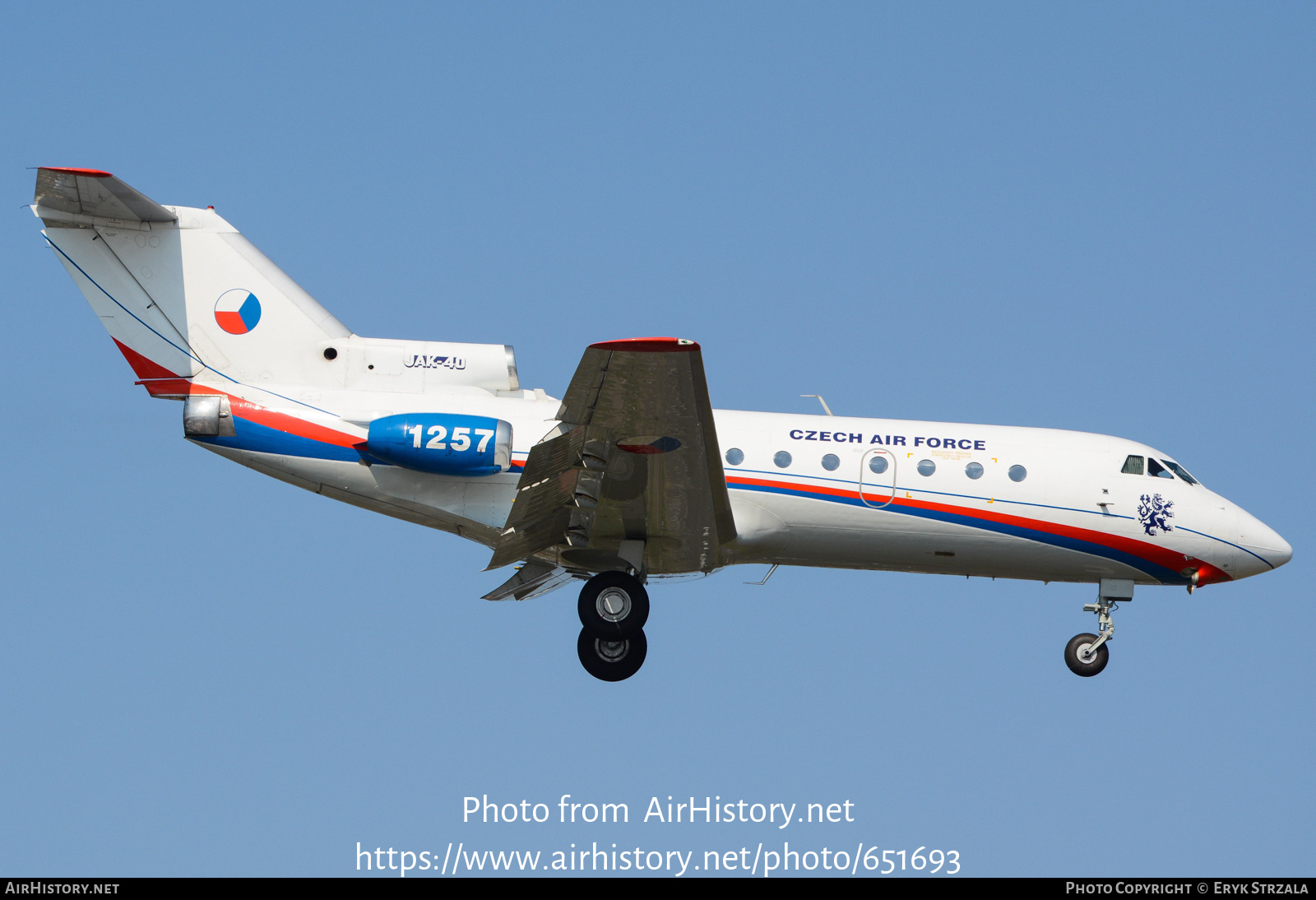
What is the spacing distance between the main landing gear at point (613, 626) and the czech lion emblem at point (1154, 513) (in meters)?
7.53

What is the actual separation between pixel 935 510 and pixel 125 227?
1229 centimetres

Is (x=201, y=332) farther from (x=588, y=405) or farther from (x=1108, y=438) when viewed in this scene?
(x=1108, y=438)

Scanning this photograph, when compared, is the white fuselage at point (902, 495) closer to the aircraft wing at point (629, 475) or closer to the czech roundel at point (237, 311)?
the aircraft wing at point (629, 475)

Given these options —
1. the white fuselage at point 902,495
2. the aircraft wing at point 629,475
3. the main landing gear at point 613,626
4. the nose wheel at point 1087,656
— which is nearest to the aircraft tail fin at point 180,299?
the white fuselage at point 902,495

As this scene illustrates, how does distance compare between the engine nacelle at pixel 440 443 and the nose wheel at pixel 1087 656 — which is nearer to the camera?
the engine nacelle at pixel 440 443

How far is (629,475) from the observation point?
1702 cm

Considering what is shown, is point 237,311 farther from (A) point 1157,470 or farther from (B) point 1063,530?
(A) point 1157,470

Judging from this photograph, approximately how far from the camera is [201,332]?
19703mm

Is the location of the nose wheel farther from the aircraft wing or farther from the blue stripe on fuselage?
the aircraft wing

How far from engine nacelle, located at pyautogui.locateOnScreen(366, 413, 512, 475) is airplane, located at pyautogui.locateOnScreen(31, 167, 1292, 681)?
0.02 m

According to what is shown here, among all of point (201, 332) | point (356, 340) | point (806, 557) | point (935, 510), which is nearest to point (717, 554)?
point (806, 557)

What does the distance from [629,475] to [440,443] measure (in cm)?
278

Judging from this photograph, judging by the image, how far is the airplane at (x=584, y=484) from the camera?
18266 millimetres

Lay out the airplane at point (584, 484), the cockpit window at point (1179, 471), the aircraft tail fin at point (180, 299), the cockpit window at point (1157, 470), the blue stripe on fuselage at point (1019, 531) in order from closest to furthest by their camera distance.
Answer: the airplane at point (584, 484), the blue stripe on fuselage at point (1019, 531), the aircraft tail fin at point (180, 299), the cockpit window at point (1157, 470), the cockpit window at point (1179, 471)
